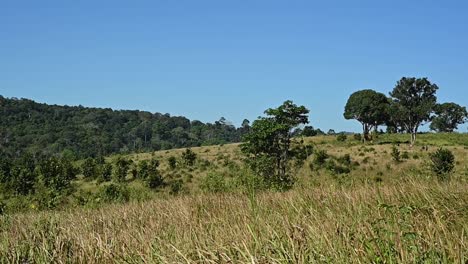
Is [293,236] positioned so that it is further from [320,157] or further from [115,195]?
[320,157]

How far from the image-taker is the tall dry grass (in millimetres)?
2553

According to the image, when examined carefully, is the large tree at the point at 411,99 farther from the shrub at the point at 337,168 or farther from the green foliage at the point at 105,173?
the green foliage at the point at 105,173

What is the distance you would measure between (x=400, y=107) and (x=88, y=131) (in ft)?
353

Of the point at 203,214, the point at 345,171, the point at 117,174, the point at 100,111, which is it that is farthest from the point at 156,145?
the point at 203,214

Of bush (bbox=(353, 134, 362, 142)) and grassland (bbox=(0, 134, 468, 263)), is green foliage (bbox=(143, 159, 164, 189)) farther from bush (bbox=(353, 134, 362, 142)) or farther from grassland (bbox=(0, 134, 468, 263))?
grassland (bbox=(0, 134, 468, 263))

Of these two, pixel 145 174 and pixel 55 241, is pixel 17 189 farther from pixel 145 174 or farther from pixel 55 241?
pixel 55 241

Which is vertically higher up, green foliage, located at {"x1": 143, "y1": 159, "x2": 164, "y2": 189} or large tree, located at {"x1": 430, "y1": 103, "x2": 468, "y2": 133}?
large tree, located at {"x1": 430, "y1": 103, "x2": 468, "y2": 133}

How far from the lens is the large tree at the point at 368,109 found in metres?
66.4

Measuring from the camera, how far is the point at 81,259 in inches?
138

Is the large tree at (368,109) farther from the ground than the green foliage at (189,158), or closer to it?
farther from the ground

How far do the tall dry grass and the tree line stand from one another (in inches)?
2224

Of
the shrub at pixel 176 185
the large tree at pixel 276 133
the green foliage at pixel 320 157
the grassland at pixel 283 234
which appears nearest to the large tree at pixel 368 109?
the green foliage at pixel 320 157

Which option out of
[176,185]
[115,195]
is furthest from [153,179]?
[115,195]

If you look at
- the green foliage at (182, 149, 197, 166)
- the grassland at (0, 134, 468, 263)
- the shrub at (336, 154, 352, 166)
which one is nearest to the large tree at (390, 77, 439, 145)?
the shrub at (336, 154, 352, 166)
